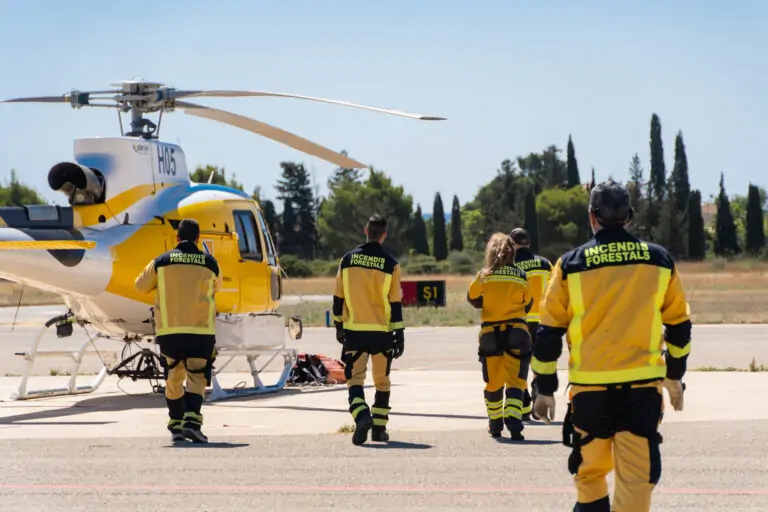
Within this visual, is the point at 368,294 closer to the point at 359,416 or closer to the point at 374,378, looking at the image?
the point at 374,378

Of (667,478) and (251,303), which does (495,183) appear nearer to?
(251,303)

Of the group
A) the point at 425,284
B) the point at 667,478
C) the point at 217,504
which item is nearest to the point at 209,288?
the point at 217,504

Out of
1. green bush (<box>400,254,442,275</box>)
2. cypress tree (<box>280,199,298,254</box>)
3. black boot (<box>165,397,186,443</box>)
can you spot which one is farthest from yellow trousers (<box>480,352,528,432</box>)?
cypress tree (<box>280,199,298,254</box>)

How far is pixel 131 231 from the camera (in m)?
15.5

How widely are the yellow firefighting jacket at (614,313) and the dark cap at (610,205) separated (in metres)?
0.07

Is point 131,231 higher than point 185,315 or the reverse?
higher

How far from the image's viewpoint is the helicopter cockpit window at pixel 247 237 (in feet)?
56.1

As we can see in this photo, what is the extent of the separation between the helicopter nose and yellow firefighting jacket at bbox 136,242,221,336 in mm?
2674

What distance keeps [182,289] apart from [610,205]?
627cm

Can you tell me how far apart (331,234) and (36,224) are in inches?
3952

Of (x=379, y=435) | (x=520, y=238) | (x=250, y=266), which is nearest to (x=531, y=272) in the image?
(x=520, y=238)

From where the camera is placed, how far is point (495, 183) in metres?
121

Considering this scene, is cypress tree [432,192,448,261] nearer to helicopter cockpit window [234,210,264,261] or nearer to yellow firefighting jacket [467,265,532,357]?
helicopter cockpit window [234,210,264,261]

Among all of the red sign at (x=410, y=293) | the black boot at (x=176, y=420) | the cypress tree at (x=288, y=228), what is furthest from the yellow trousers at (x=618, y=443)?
the cypress tree at (x=288, y=228)
